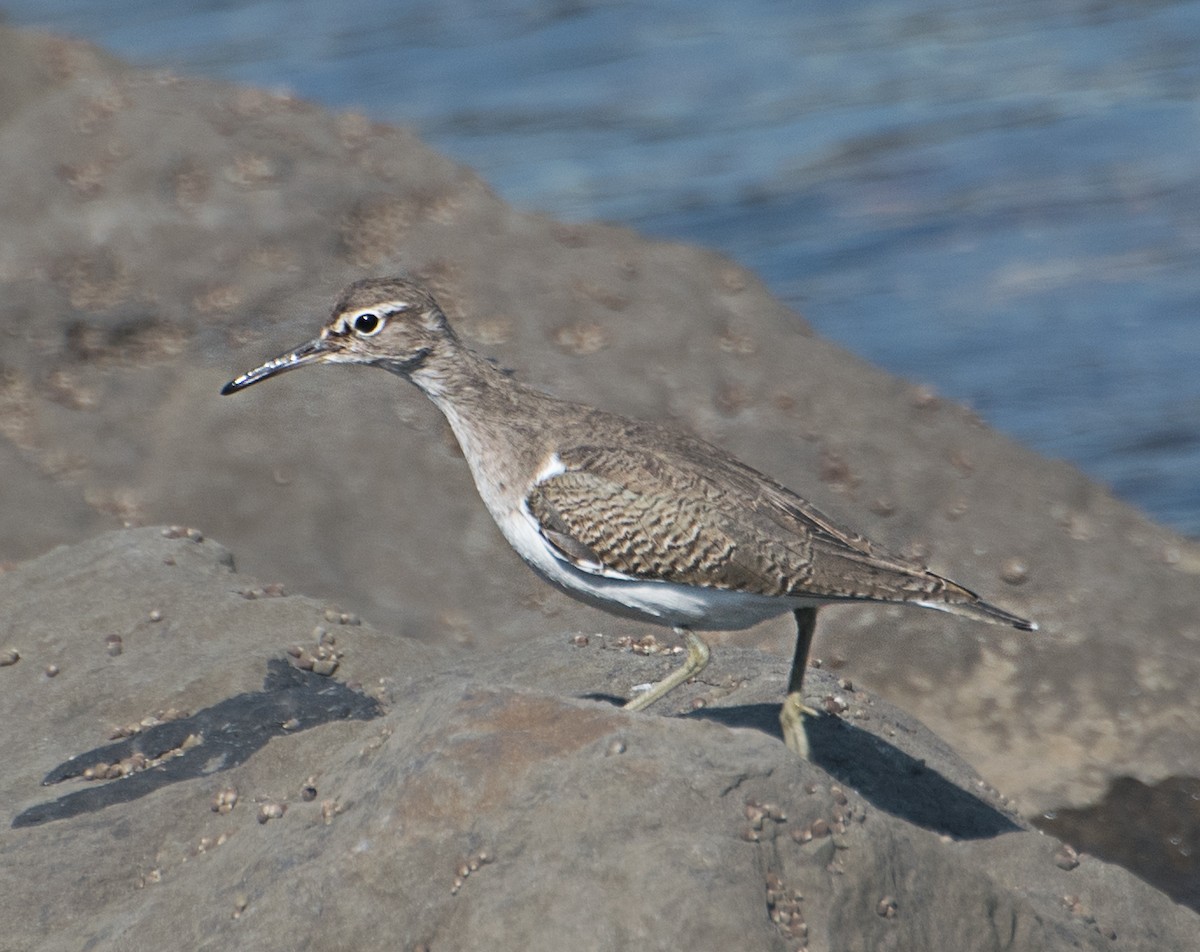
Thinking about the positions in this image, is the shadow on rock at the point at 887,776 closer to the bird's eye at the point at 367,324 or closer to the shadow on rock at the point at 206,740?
the shadow on rock at the point at 206,740

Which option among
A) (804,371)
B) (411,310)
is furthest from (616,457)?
(804,371)

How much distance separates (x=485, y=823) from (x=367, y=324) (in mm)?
2974

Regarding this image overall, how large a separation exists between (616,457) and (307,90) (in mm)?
15262

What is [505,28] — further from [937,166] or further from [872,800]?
[872,800]

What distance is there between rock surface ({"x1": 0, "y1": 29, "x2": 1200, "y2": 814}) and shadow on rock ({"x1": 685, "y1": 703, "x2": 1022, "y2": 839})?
1.66 metres

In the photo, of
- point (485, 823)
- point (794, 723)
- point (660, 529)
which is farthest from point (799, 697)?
point (485, 823)

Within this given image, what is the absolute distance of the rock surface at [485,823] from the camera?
480cm

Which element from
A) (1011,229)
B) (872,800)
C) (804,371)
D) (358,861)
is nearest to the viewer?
(358,861)

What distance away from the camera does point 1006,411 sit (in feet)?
49.9

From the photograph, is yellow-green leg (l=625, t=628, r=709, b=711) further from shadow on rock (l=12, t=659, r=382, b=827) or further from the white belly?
shadow on rock (l=12, t=659, r=382, b=827)

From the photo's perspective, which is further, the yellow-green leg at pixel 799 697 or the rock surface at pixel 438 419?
the rock surface at pixel 438 419

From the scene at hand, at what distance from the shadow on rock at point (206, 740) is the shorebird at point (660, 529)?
3.47 ft

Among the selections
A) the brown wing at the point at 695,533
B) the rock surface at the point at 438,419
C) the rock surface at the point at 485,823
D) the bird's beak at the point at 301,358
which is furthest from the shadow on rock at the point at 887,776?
the bird's beak at the point at 301,358

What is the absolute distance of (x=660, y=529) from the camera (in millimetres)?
6629
